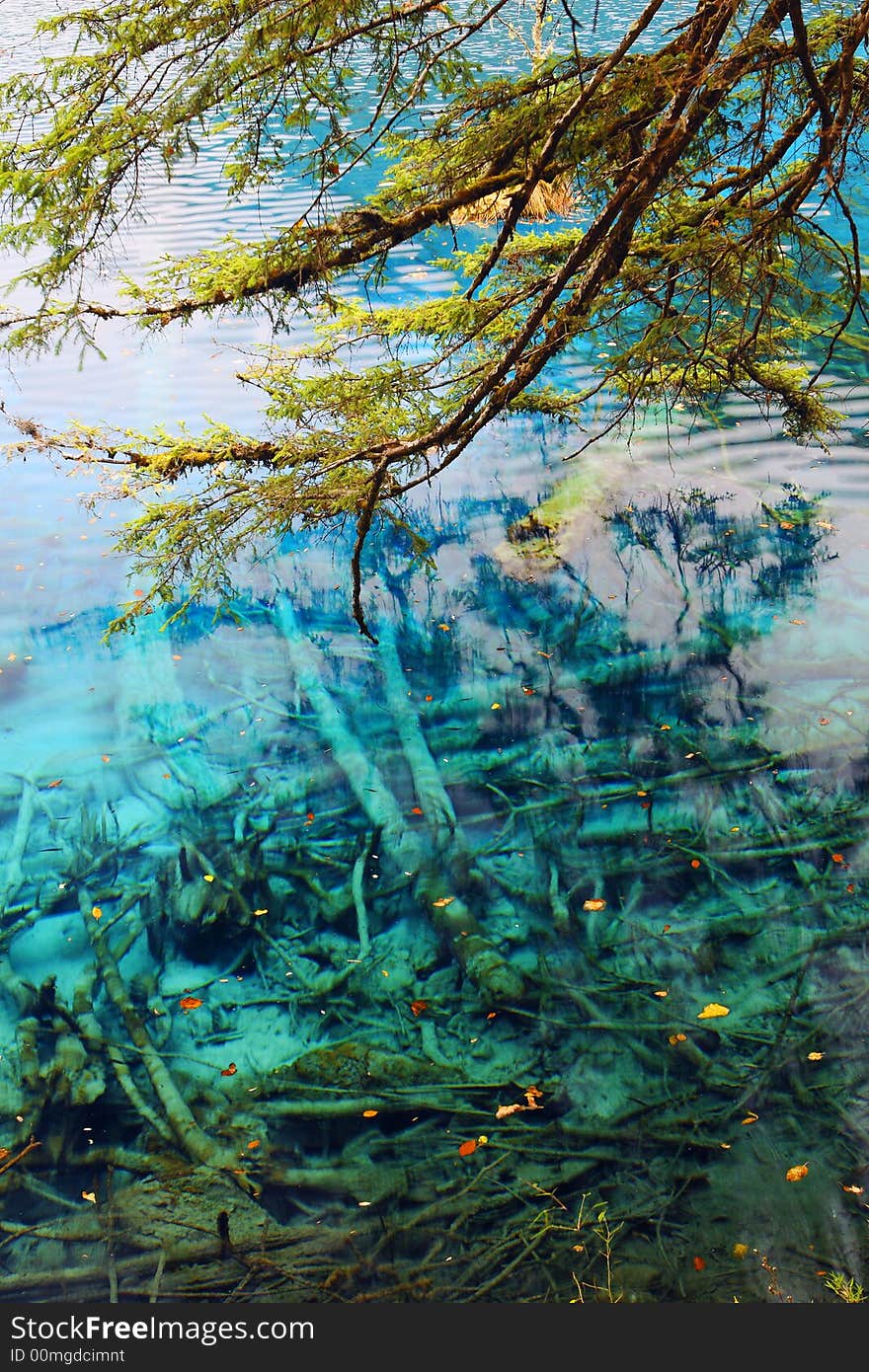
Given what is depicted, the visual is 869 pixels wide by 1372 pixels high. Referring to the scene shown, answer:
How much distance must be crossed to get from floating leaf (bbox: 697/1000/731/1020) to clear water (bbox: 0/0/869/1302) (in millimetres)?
16

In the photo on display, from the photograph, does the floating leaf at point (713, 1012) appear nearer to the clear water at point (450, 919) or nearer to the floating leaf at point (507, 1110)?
the clear water at point (450, 919)

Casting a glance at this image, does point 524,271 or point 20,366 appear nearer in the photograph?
point 524,271

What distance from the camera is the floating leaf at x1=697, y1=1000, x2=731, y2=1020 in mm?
4520

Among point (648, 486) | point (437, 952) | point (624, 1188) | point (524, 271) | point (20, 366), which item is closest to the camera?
point (624, 1188)

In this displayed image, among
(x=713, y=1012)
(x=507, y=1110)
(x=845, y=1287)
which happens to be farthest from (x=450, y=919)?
(x=845, y=1287)

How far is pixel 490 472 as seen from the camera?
1020 centimetres

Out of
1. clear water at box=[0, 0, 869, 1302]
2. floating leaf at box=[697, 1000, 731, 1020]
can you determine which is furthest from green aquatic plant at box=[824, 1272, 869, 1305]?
floating leaf at box=[697, 1000, 731, 1020]

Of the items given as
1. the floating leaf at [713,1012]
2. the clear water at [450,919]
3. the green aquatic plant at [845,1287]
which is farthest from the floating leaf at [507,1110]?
the green aquatic plant at [845,1287]

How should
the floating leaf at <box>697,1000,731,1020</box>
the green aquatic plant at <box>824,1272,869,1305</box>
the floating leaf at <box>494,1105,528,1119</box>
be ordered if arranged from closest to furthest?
1. the green aquatic plant at <box>824,1272,869,1305</box>
2. the floating leaf at <box>494,1105,528,1119</box>
3. the floating leaf at <box>697,1000,731,1020</box>

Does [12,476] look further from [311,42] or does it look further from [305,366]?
[311,42]

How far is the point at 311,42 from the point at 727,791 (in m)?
4.08

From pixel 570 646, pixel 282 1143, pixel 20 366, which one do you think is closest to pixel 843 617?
pixel 570 646

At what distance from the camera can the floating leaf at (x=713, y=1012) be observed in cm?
452

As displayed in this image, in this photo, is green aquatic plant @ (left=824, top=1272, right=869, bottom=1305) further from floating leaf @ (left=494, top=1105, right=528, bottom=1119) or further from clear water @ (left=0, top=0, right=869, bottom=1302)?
floating leaf @ (left=494, top=1105, right=528, bottom=1119)
